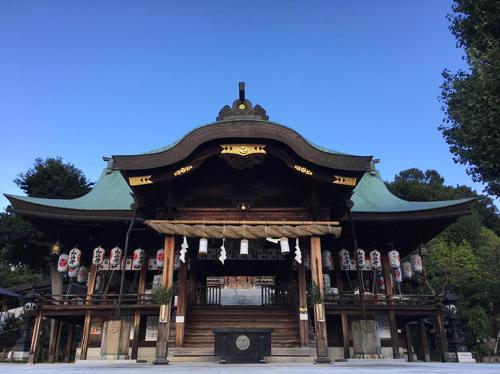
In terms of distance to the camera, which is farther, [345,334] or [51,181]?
[51,181]

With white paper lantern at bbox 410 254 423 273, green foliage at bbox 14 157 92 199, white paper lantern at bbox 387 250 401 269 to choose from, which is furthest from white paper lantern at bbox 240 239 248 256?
green foliage at bbox 14 157 92 199

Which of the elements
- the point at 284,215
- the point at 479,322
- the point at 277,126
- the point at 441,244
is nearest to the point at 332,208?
the point at 284,215

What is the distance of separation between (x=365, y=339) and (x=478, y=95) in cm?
1053

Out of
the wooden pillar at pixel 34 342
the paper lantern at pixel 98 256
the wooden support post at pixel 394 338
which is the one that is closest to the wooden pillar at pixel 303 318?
the wooden support post at pixel 394 338

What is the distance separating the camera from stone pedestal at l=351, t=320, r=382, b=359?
15234 millimetres

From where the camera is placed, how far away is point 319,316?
11.3m

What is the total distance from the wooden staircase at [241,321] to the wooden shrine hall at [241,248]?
0.15ft

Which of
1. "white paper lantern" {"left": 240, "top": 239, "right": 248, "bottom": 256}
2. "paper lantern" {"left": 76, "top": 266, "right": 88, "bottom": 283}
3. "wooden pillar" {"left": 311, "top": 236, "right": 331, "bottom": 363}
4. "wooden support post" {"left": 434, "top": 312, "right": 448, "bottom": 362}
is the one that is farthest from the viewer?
"paper lantern" {"left": 76, "top": 266, "right": 88, "bottom": 283}

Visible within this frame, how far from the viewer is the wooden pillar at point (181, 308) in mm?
12852

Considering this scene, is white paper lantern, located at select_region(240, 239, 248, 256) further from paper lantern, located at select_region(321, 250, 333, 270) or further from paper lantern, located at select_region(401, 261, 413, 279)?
paper lantern, located at select_region(401, 261, 413, 279)

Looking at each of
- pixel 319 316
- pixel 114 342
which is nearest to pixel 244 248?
pixel 319 316

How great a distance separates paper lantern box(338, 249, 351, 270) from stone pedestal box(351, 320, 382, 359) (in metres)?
2.39

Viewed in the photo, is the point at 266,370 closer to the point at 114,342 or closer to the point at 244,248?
the point at 244,248

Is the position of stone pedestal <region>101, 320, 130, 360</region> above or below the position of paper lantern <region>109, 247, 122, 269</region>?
below
